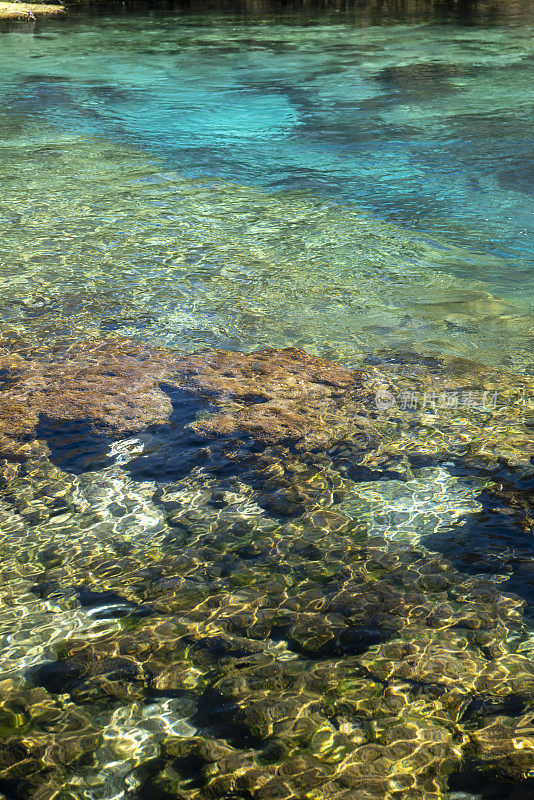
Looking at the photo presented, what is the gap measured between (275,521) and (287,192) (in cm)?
672

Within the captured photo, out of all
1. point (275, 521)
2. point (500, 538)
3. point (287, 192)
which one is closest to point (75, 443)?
point (275, 521)

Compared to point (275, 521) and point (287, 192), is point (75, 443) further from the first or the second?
point (287, 192)

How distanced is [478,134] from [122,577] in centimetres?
1047

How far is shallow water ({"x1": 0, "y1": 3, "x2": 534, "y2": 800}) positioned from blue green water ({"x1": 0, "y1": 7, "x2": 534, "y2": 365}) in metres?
0.05

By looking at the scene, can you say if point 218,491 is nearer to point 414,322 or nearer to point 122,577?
point 122,577

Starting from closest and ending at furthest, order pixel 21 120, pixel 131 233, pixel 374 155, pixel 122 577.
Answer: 1. pixel 122 577
2. pixel 131 233
3. pixel 374 155
4. pixel 21 120

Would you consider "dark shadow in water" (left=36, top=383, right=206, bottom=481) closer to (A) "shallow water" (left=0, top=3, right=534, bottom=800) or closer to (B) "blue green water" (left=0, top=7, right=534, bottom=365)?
(A) "shallow water" (left=0, top=3, right=534, bottom=800)

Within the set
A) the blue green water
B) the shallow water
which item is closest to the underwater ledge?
the shallow water

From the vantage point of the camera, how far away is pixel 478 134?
39.0ft

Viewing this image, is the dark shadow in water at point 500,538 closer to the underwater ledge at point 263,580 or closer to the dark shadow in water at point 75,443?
the underwater ledge at point 263,580

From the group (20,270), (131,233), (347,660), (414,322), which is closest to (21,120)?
(131,233)

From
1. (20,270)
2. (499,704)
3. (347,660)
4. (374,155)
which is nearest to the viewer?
(499,704)

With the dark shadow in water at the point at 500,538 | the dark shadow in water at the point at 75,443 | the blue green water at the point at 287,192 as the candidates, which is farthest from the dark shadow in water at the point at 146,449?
the dark shadow in water at the point at 500,538

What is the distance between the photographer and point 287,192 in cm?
990
